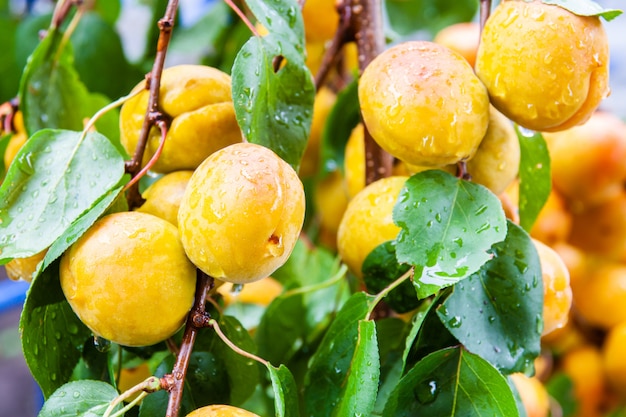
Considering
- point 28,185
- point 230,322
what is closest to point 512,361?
point 230,322

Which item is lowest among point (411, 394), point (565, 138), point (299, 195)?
point (565, 138)

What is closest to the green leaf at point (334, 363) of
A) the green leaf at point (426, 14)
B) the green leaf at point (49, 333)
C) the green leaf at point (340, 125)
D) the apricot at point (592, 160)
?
the green leaf at point (49, 333)

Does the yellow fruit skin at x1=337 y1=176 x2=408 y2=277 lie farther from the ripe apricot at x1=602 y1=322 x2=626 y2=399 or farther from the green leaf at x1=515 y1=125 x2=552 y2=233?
the ripe apricot at x1=602 y1=322 x2=626 y2=399

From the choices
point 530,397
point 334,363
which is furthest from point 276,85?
point 530,397

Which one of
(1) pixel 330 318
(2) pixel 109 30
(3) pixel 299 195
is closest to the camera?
(3) pixel 299 195

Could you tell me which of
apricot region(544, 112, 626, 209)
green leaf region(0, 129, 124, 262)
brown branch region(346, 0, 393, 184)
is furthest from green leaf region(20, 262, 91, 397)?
apricot region(544, 112, 626, 209)

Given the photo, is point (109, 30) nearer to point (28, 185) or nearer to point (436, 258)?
point (28, 185)

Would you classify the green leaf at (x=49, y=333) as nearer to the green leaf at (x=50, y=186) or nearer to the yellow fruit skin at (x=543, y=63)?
the green leaf at (x=50, y=186)
